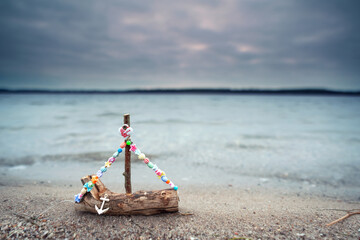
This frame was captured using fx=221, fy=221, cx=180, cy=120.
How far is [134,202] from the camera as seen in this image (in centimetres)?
333

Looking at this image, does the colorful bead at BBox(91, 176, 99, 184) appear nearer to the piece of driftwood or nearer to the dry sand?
the piece of driftwood

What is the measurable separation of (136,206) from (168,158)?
6.23m

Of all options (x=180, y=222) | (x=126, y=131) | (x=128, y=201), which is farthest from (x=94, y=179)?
(x=180, y=222)

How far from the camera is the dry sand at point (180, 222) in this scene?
3.11m

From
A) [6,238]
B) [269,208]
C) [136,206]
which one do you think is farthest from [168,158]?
[6,238]

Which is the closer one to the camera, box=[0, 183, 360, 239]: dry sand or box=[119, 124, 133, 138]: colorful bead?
box=[0, 183, 360, 239]: dry sand

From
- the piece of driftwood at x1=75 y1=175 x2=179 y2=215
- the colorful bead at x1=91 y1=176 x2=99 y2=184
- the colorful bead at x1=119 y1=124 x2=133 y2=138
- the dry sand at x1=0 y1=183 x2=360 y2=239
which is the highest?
the colorful bead at x1=119 y1=124 x2=133 y2=138

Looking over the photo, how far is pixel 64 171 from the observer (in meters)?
7.45

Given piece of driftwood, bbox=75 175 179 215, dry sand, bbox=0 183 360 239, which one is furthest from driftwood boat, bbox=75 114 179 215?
dry sand, bbox=0 183 360 239

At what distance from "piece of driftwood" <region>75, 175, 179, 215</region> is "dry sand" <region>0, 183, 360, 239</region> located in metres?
0.12

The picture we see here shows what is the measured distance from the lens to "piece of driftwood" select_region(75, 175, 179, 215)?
3.33 m

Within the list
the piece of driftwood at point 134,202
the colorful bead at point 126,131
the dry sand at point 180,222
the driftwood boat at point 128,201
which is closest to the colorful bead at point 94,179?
the driftwood boat at point 128,201

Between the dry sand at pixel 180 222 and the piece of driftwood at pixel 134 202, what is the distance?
122 mm

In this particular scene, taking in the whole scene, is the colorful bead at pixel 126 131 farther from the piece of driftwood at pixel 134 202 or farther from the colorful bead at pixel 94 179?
the piece of driftwood at pixel 134 202
